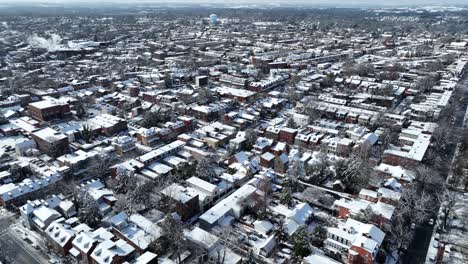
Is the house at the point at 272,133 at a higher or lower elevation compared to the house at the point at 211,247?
higher

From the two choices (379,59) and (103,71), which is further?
(379,59)

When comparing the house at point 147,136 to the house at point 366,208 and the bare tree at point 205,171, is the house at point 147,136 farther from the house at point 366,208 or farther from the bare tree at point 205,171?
the house at point 366,208

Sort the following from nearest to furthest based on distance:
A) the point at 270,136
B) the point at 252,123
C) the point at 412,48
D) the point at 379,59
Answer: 1. the point at 270,136
2. the point at 252,123
3. the point at 379,59
4. the point at 412,48

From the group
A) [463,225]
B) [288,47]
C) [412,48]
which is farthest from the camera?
[288,47]

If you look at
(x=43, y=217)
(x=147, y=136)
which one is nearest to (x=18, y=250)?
(x=43, y=217)

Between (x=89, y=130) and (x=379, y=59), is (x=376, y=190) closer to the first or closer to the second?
(x=89, y=130)

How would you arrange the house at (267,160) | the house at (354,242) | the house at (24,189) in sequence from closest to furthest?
1. the house at (354,242)
2. the house at (24,189)
3. the house at (267,160)

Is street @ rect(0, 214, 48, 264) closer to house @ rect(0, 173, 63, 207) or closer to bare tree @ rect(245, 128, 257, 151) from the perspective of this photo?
house @ rect(0, 173, 63, 207)

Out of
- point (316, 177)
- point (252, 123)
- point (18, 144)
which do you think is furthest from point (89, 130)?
point (316, 177)

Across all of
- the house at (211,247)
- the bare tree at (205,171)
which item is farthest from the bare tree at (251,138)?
Answer: the house at (211,247)
